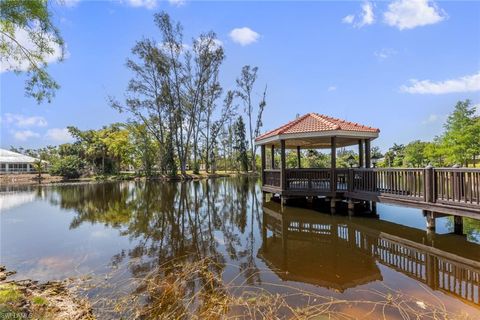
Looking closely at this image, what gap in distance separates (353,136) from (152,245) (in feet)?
25.5

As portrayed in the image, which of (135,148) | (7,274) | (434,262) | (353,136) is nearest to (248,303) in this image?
(434,262)

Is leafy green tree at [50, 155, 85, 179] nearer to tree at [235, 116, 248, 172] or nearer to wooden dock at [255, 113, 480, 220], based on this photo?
tree at [235, 116, 248, 172]

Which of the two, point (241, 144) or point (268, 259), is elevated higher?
point (241, 144)

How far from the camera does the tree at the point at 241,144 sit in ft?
134

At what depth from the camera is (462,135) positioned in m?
23.3

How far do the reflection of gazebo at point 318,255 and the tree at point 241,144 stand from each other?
3176 centimetres

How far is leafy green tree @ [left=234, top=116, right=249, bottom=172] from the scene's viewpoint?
1604 inches

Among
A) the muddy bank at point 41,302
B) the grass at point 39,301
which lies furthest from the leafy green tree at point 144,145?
the grass at point 39,301

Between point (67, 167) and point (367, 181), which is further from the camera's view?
point (67, 167)

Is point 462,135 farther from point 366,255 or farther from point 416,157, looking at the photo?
point 366,255

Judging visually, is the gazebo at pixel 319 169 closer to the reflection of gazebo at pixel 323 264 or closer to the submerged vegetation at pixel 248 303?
the reflection of gazebo at pixel 323 264

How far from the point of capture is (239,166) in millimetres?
45344

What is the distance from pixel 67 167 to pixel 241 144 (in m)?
22.6

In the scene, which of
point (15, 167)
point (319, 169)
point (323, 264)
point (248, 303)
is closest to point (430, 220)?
point (323, 264)
